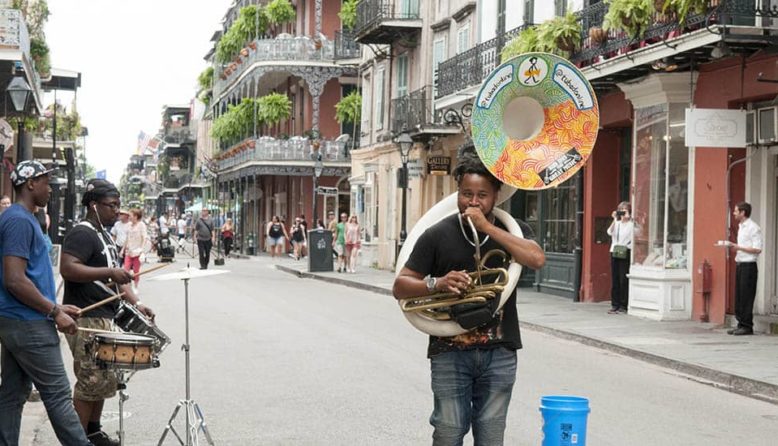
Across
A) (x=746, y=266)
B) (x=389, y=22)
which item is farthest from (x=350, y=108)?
(x=746, y=266)

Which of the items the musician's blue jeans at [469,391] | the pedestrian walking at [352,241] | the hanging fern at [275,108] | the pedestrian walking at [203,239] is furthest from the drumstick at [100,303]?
the hanging fern at [275,108]

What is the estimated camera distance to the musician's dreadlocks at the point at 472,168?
210 inches

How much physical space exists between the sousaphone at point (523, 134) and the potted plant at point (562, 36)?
48.7 ft

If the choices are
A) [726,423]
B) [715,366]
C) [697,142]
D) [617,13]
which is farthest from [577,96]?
[617,13]

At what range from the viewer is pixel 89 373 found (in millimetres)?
7566

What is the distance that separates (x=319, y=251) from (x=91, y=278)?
26458 millimetres

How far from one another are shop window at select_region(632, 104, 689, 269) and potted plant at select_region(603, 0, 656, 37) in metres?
1.69

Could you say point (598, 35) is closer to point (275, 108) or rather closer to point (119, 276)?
point (119, 276)

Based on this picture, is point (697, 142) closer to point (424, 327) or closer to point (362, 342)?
point (362, 342)

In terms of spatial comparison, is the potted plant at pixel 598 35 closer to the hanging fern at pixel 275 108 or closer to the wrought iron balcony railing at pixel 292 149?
the wrought iron balcony railing at pixel 292 149

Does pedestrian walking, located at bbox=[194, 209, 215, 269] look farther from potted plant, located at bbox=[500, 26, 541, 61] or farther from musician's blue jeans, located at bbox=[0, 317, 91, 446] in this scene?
musician's blue jeans, located at bbox=[0, 317, 91, 446]

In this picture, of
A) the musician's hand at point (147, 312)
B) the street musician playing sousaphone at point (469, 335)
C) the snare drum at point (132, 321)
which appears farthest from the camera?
the musician's hand at point (147, 312)

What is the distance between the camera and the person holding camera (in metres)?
19.8

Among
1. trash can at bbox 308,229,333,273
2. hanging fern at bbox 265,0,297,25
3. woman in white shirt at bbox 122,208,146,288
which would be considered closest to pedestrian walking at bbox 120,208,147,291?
woman in white shirt at bbox 122,208,146,288
